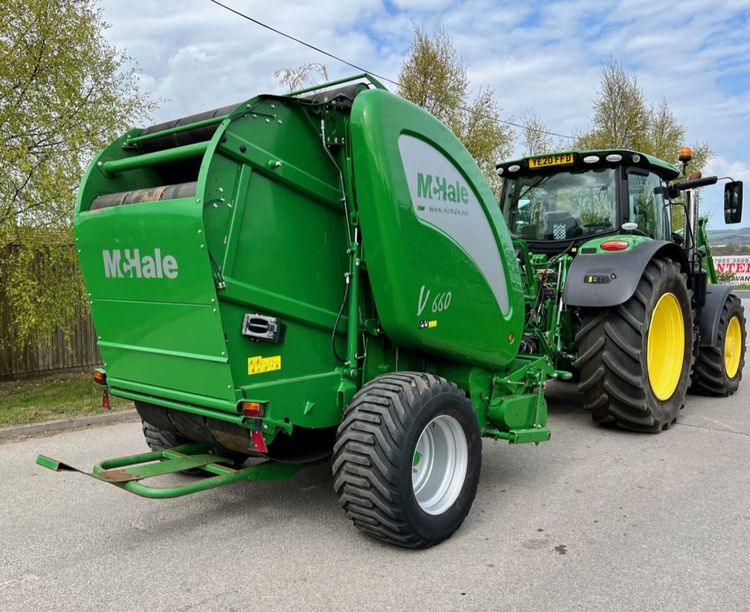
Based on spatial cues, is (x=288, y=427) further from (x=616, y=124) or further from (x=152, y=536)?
(x=616, y=124)

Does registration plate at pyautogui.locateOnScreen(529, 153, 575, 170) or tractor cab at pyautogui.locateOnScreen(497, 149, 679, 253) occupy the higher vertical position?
registration plate at pyautogui.locateOnScreen(529, 153, 575, 170)

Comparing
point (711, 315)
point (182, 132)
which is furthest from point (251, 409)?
point (711, 315)

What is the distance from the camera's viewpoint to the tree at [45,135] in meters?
7.05

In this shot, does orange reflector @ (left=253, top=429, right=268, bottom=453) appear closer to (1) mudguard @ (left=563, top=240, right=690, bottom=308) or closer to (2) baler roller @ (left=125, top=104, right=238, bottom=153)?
(2) baler roller @ (left=125, top=104, right=238, bottom=153)

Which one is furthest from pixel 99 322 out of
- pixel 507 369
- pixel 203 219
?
pixel 507 369

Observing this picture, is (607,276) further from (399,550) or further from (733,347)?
(733,347)

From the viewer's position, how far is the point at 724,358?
24.4 ft

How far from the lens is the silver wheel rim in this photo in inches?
146

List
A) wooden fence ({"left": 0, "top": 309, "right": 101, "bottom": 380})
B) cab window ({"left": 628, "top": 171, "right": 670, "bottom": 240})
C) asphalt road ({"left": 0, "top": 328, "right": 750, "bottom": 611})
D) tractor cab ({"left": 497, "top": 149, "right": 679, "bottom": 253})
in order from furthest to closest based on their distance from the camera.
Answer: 1. wooden fence ({"left": 0, "top": 309, "right": 101, "bottom": 380})
2. cab window ({"left": 628, "top": 171, "right": 670, "bottom": 240})
3. tractor cab ({"left": 497, "top": 149, "right": 679, "bottom": 253})
4. asphalt road ({"left": 0, "top": 328, "right": 750, "bottom": 611})

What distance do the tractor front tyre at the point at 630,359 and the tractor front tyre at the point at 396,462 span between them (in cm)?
228

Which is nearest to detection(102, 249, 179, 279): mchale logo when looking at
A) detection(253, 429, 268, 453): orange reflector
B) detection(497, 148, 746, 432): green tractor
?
detection(253, 429, 268, 453): orange reflector

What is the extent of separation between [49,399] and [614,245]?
6.45 meters

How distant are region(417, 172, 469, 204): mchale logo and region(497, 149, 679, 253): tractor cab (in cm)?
271

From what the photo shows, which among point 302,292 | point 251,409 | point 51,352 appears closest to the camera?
point 251,409
